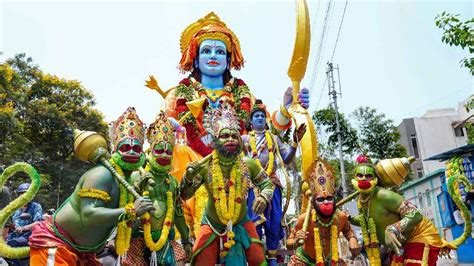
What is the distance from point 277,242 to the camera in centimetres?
508

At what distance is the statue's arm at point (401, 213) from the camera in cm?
402

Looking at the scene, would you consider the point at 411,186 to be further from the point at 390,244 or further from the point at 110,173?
the point at 110,173

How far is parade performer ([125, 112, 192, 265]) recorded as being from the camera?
3619 mm

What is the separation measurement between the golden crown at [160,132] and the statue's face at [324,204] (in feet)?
5.00

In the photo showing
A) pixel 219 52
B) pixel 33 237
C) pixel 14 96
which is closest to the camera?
pixel 33 237

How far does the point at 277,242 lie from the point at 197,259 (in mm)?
1486

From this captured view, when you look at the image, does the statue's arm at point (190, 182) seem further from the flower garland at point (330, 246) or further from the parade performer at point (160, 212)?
the flower garland at point (330, 246)

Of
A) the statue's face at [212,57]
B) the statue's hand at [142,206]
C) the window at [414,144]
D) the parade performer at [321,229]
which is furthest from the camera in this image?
the window at [414,144]

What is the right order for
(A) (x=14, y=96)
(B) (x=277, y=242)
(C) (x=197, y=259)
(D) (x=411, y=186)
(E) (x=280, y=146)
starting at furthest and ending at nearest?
(D) (x=411, y=186), (A) (x=14, y=96), (E) (x=280, y=146), (B) (x=277, y=242), (C) (x=197, y=259)

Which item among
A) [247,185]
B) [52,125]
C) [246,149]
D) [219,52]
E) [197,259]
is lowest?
[197,259]

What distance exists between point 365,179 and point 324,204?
0.48 metres

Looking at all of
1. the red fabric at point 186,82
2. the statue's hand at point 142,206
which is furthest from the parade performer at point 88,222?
the red fabric at point 186,82

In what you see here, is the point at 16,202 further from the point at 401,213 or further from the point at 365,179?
the point at 401,213

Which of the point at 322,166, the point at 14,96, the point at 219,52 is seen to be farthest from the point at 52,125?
the point at 322,166
